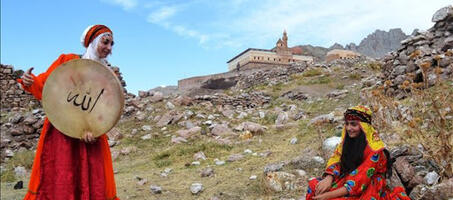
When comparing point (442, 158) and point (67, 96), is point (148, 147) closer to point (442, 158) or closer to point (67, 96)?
point (67, 96)

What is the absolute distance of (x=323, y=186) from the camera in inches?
112

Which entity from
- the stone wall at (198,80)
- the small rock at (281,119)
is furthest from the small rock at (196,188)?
the stone wall at (198,80)

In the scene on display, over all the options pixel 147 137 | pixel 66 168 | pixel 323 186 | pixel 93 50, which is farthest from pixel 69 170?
pixel 147 137

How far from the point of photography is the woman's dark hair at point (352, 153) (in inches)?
110

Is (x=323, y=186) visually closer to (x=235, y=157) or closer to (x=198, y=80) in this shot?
(x=235, y=157)

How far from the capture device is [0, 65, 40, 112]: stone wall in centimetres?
1220

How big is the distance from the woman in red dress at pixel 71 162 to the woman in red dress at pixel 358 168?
5.21ft

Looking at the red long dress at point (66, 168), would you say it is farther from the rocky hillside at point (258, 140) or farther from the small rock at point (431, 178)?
the small rock at point (431, 178)

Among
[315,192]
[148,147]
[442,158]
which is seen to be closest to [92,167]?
[315,192]

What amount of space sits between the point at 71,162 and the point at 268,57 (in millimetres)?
25190

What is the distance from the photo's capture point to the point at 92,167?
2.62 m

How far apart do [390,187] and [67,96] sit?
266 cm

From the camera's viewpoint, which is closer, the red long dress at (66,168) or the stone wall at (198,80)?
the red long dress at (66,168)

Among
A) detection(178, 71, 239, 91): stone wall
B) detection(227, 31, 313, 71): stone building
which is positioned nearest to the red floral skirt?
detection(178, 71, 239, 91): stone wall
